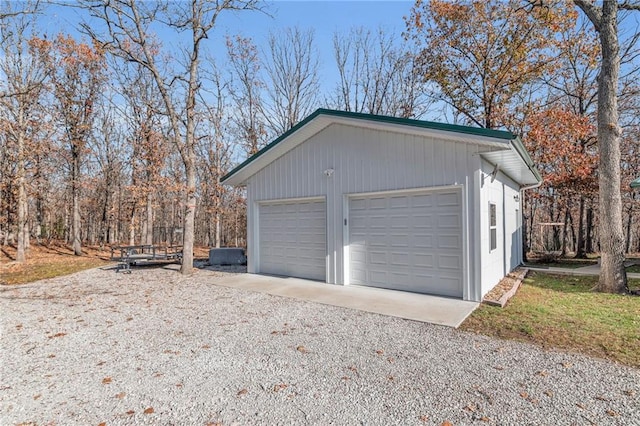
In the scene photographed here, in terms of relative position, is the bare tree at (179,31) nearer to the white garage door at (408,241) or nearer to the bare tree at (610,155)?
the white garage door at (408,241)

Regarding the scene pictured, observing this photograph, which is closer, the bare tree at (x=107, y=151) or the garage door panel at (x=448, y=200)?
the garage door panel at (x=448, y=200)

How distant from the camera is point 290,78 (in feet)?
62.2

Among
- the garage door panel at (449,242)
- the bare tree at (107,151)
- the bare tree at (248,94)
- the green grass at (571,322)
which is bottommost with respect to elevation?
the green grass at (571,322)

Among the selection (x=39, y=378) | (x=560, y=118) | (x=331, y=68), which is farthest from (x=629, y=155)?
(x=39, y=378)

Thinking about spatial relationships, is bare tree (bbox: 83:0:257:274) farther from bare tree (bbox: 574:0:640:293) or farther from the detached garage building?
bare tree (bbox: 574:0:640:293)

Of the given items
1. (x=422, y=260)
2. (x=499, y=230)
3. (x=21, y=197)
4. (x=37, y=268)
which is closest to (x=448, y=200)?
(x=422, y=260)

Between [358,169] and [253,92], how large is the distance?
14439 millimetres

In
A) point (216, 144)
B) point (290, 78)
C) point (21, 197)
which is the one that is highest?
point (290, 78)

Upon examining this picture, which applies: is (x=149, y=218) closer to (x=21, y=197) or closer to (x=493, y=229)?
(x=21, y=197)

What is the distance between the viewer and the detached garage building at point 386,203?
6074 millimetres

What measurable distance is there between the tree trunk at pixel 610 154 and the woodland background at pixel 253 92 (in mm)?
2933

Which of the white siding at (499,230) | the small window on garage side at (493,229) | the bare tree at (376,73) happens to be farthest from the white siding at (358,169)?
the bare tree at (376,73)

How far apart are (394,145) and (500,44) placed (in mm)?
9720

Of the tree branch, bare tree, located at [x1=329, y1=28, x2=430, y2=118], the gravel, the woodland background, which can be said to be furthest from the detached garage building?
bare tree, located at [x1=329, y1=28, x2=430, y2=118]
